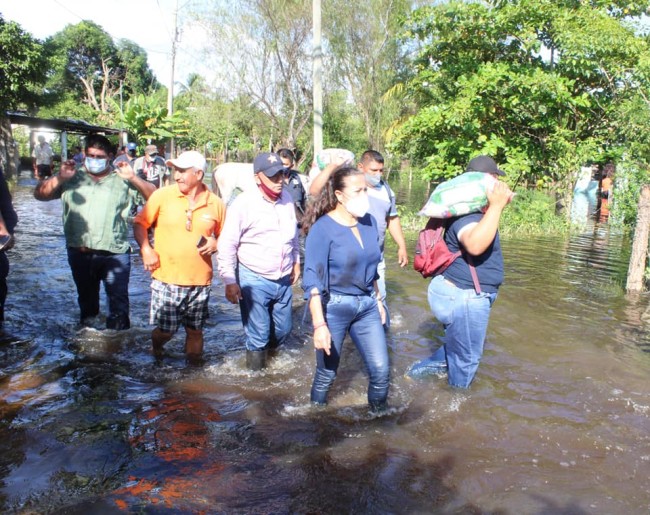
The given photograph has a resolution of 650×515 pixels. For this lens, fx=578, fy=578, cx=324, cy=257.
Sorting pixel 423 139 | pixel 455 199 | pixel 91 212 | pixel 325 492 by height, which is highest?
pixel 423 139

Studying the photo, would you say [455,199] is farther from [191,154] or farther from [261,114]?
[261,114]

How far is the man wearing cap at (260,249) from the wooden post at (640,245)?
17.6 feet

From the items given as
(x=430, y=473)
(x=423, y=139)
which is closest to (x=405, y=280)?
(x=430, y=473)

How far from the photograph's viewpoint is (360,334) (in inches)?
158

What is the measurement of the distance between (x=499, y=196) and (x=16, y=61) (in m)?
19.9

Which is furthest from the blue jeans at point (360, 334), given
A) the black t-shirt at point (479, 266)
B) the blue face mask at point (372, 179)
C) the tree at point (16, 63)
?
the tree at point (16, 63)

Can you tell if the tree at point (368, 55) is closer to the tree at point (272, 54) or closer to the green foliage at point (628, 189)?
the tree at point (272, 54)

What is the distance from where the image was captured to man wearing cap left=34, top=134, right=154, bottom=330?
5.25 meters

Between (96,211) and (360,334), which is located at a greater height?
(96,211)

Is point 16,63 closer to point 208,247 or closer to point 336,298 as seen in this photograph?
point 208,247

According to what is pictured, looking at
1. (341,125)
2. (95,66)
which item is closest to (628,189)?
(341,125)

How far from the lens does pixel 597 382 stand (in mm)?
5180

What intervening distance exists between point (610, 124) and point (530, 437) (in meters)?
12.7

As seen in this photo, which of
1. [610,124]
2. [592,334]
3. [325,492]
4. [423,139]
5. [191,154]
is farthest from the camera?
[423,139]
